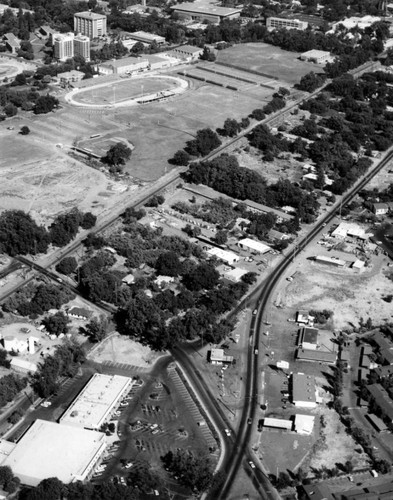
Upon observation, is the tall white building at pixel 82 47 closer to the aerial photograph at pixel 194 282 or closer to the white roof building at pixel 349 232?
the aerial photograph at pixel 194 282

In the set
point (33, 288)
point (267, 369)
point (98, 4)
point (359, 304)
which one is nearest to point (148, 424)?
point (267, 369)

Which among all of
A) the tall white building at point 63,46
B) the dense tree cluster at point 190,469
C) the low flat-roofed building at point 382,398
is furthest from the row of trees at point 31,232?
the tall white building at point 63,46

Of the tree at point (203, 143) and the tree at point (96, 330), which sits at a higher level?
the tree at point (203, 143)

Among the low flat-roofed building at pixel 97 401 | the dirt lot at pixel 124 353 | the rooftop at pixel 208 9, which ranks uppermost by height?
the rooftop at pixel 208 9

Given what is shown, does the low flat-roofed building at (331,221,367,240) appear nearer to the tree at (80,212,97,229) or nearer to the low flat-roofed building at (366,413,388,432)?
the tree at (80,212,97,229)

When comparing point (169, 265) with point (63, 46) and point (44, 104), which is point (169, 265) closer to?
point (44, 104)

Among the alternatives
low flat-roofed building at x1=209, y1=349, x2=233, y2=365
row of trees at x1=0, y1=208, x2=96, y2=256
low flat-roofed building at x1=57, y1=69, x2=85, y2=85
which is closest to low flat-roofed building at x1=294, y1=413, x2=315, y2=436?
low flat-roofed building at x1=209, y1=349, x2=233, y2=365
